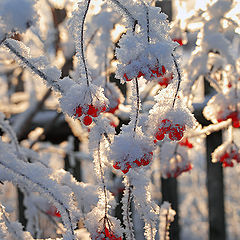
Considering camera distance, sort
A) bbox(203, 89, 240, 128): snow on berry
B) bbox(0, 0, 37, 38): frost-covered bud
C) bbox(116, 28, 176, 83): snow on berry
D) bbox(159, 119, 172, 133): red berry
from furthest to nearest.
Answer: bbox(203, 89, 240, 128): snow on berry → bbox(159, 119, 172, 133): red berry → bbox(116, 28, 176, 83): snow on berry → bbox(0, 0, 37, 38): frost-covered bud

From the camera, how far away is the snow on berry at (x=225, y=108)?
1.48 m

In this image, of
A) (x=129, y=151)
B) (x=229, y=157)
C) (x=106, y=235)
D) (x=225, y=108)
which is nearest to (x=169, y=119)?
(x=129, y=151)

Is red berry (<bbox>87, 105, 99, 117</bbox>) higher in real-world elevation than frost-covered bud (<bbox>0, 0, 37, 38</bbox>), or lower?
lower

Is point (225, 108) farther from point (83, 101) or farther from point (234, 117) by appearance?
point (83, 101)

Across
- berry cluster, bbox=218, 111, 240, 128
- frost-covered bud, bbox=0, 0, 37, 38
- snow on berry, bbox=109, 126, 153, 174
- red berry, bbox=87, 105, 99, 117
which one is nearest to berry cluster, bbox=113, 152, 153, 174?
snow on berry, bbox=109, 126, 153, 174

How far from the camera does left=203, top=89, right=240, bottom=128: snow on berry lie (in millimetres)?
1481

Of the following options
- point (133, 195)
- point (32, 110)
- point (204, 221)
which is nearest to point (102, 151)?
point (133, 195)

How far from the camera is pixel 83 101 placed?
0.82 m

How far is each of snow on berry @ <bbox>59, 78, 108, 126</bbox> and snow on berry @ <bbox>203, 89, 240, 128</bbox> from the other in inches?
31.3

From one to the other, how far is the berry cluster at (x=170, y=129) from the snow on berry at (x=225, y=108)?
0.65m

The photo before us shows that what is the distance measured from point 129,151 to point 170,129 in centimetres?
12

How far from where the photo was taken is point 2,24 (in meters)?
0.65

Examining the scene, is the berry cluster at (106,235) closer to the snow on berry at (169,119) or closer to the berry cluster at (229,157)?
the snow on berry at (169,119)

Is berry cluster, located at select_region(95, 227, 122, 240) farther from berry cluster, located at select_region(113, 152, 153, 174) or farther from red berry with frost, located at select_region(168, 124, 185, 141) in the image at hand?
red berry with frost, located at select_region(168, 124, 185, 141)
